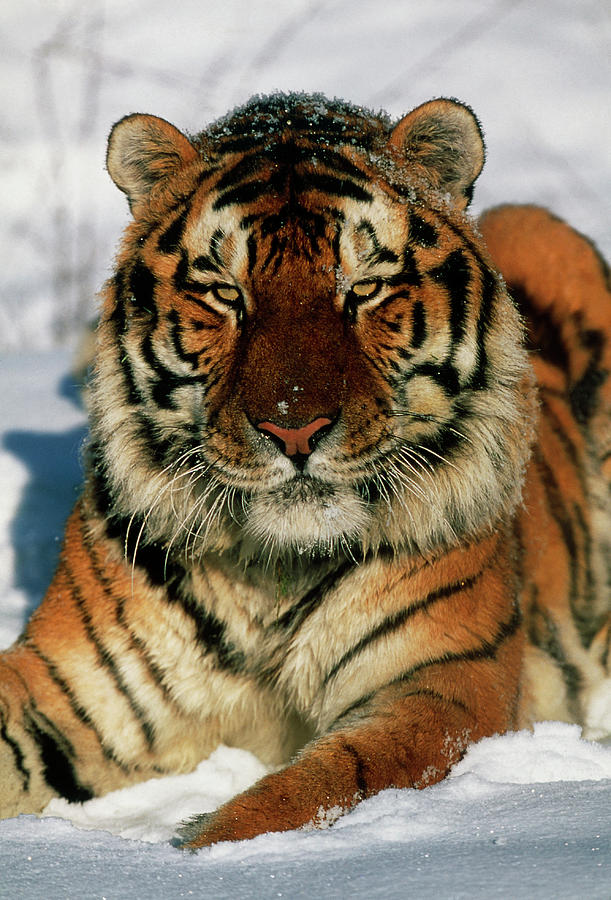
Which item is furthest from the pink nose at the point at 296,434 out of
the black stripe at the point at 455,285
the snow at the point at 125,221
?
the snow at the point at 125,221

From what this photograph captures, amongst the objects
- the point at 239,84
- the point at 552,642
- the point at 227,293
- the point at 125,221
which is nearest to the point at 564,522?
the point at 552,642

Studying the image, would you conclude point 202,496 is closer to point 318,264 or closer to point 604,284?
point 318,264

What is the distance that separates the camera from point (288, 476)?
1592mm

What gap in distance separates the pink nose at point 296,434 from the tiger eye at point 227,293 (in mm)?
261

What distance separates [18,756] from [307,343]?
33.3 inches

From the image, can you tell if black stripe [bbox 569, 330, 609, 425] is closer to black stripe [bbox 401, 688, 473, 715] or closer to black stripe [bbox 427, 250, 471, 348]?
black stripe [bbox 427, 250, 471, 348]

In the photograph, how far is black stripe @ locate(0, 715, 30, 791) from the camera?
6.00 feet

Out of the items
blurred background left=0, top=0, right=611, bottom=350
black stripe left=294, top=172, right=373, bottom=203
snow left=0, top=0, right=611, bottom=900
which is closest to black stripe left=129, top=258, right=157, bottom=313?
snow left=0, top=0, right=611, bottom=900

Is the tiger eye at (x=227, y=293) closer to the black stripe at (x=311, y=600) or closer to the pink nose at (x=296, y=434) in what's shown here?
the pink nose at (x=296, y=434)

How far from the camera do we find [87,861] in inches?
46.3

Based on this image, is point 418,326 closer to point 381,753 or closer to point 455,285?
point 455,285

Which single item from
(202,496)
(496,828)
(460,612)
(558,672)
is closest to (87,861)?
(496,828)

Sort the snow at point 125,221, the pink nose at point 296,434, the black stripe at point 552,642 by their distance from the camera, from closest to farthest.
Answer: the snow at point 125,221 < the pink nose at point 296,434 < the black stripe at point 552,642

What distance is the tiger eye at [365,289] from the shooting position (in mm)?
1707
